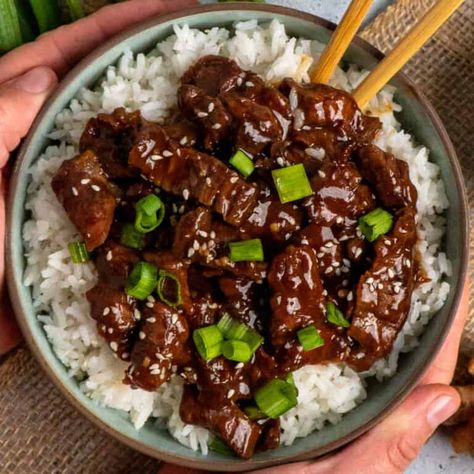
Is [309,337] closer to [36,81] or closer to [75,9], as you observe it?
[36,81]

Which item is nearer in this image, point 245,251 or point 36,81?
point 245,251

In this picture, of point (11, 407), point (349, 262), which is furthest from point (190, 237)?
point (11, 407)

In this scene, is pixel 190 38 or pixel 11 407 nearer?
pixel 190 38

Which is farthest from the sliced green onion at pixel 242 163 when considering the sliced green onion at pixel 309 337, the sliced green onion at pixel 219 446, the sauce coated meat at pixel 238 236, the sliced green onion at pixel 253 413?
the sliced green onion at pixel 219 446

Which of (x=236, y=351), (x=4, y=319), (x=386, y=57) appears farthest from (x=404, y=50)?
(x=4, y=319)

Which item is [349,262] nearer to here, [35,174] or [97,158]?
[97,158]

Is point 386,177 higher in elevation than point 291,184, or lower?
higher

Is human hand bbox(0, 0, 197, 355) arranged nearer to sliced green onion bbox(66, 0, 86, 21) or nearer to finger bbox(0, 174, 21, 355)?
finger bbox(0, 174, 21, 355)
